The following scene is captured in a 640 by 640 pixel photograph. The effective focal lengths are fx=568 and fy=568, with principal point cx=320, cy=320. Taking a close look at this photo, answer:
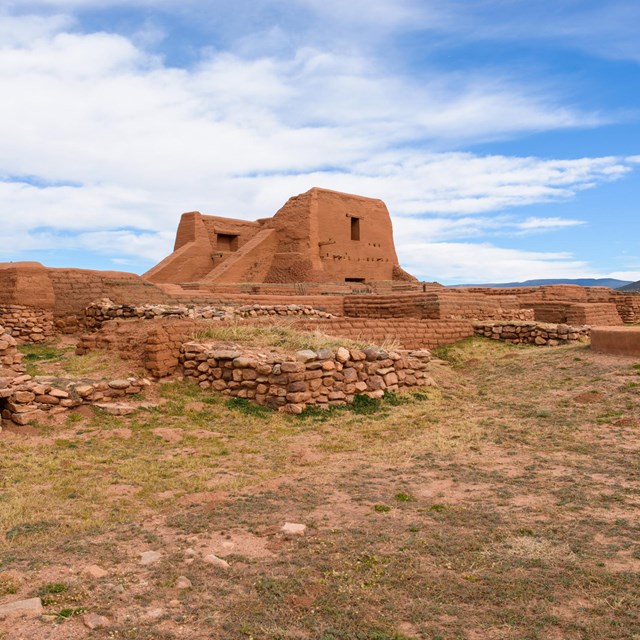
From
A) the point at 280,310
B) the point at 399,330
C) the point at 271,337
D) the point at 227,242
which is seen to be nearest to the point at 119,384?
the point at 271,337

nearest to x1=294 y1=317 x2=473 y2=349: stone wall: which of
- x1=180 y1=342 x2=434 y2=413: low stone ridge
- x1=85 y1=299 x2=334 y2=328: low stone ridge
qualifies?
x1=85 y1=299 x2=334 y2=328: low stone ridge

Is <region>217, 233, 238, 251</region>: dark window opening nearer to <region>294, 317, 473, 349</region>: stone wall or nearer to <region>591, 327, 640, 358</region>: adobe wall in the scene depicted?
<region>294, 317, 473, 349</region>: stone wall

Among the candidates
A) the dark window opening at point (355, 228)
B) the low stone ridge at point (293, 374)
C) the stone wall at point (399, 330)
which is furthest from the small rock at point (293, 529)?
the dark window opening at point (355, 228)

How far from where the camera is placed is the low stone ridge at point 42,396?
272 inches

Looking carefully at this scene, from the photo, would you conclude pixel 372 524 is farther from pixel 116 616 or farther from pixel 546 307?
pixel 546 307

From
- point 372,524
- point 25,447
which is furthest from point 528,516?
point 25,447

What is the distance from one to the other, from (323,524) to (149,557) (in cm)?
128

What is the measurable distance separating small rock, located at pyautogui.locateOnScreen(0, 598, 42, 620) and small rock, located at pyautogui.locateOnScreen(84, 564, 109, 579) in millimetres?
356

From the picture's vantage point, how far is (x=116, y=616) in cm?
295

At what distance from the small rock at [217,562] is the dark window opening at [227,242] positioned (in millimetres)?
24023

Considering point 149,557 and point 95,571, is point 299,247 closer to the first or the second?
point 149,557

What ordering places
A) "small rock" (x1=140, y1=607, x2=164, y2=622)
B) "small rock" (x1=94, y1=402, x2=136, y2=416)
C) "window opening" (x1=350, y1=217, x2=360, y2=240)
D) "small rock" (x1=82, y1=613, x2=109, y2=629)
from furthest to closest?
"window opening" (x1=350, y1=217, x2=360, y2=240) → "small rock" (x1=94, y1=402, x2=136, y2=416) → "small rock" (x1=140, y1=607, x2=164, y2=622) → "small rock" (x1=82, y1=613, x2=109, y2=629)

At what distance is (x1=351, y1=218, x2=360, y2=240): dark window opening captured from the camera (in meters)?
25.7

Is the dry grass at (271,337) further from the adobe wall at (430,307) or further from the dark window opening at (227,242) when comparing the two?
the dark window opening at (227,242)
